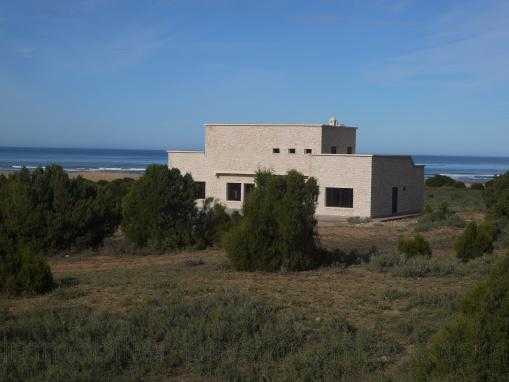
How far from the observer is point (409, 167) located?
39.1 meters

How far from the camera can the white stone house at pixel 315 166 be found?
35.6 metres

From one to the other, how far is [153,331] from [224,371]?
1708mm

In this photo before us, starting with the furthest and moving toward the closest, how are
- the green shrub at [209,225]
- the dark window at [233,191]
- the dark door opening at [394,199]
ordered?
the dark window at [233,191] < the dark door opening at [394,199] < the green shrub at [209,225]

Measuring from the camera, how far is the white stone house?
35.6m

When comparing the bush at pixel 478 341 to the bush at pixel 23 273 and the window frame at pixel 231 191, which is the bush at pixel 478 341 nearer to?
the bush at pixel 23 273

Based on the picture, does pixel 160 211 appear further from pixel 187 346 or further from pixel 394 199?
pixel 394 199

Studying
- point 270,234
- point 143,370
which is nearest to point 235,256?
point 270,234

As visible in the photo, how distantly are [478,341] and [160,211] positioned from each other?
1757 centimetres

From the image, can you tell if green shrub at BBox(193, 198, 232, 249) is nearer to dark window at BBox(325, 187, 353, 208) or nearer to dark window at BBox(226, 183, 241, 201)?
dark window at BBox(325, 187, 353, 208)

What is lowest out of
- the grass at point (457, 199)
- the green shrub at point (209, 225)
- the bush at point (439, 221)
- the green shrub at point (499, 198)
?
the grass at point (457, 199)

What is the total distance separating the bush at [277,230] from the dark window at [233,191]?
23.1 meters

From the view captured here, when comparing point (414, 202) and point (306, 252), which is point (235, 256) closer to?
point (306, 252)

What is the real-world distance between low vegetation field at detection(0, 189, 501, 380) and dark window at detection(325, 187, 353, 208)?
805 inches

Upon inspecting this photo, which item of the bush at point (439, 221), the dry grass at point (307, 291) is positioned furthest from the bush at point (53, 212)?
the bush at point (439, 221)
